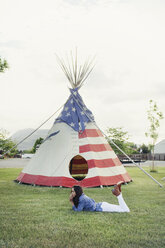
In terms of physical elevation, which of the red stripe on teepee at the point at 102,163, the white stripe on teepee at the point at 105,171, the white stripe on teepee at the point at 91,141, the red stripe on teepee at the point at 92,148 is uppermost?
the white stripe on teepee at the point at 91,141

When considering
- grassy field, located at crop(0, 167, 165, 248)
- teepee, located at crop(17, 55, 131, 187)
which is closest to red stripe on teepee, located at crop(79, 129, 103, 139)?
teepee, located at crop(17, 55, 131, 187)

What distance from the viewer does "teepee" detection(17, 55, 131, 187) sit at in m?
9.20

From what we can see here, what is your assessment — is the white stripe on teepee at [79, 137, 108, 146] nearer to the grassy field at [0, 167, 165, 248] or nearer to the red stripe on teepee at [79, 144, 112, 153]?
the red stripe on teepee at [79, 144, 112, 153]

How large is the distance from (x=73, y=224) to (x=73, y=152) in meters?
4.69

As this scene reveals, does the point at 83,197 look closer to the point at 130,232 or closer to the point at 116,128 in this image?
the point at 130,232

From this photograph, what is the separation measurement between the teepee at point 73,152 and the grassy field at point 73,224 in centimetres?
137

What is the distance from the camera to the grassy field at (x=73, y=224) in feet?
13.4

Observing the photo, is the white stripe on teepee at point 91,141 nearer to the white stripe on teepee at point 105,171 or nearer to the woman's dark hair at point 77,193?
the white stripe on teepee at point 105,171

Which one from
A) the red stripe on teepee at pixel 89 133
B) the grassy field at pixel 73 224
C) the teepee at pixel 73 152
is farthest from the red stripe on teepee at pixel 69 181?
the red stripe on teepee at pixel 89 133

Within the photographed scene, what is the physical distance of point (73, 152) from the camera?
31.6 feet

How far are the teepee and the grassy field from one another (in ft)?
4.49

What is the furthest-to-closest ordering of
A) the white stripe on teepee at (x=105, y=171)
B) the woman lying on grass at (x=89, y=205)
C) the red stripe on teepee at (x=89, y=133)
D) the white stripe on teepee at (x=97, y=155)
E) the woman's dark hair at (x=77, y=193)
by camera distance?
1. the red stripe on teepee at (x=89, y=133)
2. the white stripe on teepee at (x=97, y=155)
3. the white stripe on teepee at (x=105, y=171)
4. the woman lying on grass at (x=89, y=205)
5. the woman's dark hair at (x=77, y=193)

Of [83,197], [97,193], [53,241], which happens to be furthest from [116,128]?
[53,241]

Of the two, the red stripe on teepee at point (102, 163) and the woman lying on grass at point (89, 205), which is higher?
the red stripe on teepee at point (102, 163)
